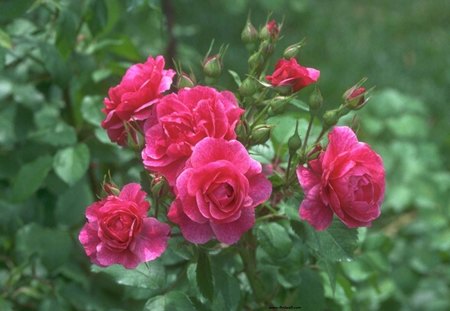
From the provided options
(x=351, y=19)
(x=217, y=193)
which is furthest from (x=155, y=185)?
(x=351, y=19)

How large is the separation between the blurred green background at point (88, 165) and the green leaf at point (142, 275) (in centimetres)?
24

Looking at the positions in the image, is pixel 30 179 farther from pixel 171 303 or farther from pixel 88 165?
pixel 171 303

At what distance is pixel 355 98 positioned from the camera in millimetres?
1473

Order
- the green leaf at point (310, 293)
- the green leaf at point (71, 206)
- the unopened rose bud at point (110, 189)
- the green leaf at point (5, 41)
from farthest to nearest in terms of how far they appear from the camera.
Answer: the green leaf at point (71, 206) → the green leaf at point (5, 41) → the green leaf at point (310, 293) → the unopened rose bud at point (110, 189)

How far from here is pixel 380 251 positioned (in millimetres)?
2148

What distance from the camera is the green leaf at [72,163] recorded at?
1.93 metres

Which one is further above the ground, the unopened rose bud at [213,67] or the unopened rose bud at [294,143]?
the unopened rose bud at [213,67]

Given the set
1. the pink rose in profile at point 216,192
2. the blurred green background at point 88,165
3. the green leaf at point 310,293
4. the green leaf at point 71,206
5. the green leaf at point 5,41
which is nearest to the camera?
the pink rose in profile at point 216,192

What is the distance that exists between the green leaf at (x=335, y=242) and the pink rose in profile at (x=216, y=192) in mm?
231

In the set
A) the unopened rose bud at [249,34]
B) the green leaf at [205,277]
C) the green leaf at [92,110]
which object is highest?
the unopened rose bud at [249,34]

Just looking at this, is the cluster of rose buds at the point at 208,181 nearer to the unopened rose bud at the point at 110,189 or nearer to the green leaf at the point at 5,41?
the unopened rose bud at the point at 110,189

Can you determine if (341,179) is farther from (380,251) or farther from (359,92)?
(380,251)

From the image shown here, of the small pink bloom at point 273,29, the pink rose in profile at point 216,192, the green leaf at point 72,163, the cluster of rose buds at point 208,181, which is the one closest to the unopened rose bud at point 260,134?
the cluster of rose buds at point 208,181

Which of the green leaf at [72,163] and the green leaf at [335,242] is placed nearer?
the green leaf at [335,242]
